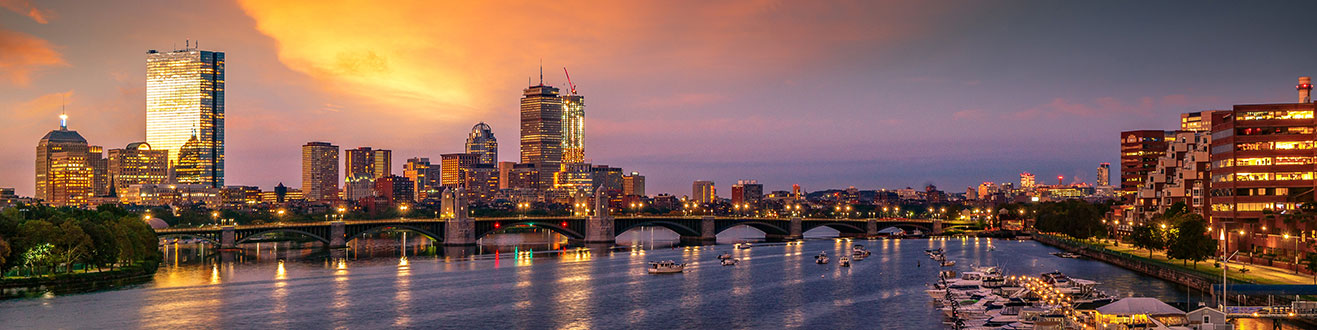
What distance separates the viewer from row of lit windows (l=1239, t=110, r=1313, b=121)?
5059 inches

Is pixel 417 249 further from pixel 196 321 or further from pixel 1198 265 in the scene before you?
pixel 1198 265

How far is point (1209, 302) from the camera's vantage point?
8981 cm

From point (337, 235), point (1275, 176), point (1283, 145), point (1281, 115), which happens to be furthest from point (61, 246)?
point (1281, 115)

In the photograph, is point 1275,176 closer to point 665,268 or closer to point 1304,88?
point 1304,88

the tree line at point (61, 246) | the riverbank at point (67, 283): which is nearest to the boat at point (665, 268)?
the riverbank at point (67, 283)

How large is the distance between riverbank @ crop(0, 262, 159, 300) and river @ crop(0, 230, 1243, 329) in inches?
138

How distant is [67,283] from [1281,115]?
139 metres

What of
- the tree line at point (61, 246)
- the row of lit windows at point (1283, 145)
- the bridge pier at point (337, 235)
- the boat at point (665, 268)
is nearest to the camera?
the tree line at point (61, 246)

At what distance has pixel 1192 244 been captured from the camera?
111312 mm

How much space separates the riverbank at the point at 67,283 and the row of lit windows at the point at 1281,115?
5199 inches

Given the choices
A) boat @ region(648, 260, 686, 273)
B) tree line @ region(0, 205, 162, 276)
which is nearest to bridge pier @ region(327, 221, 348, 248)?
tree line @ region(0, 205, 162, 276)

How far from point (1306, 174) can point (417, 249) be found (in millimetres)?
142448

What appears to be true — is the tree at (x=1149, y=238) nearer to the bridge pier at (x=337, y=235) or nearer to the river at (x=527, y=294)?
the river at (x=527, y=294)

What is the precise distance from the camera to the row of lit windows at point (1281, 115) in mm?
128500
